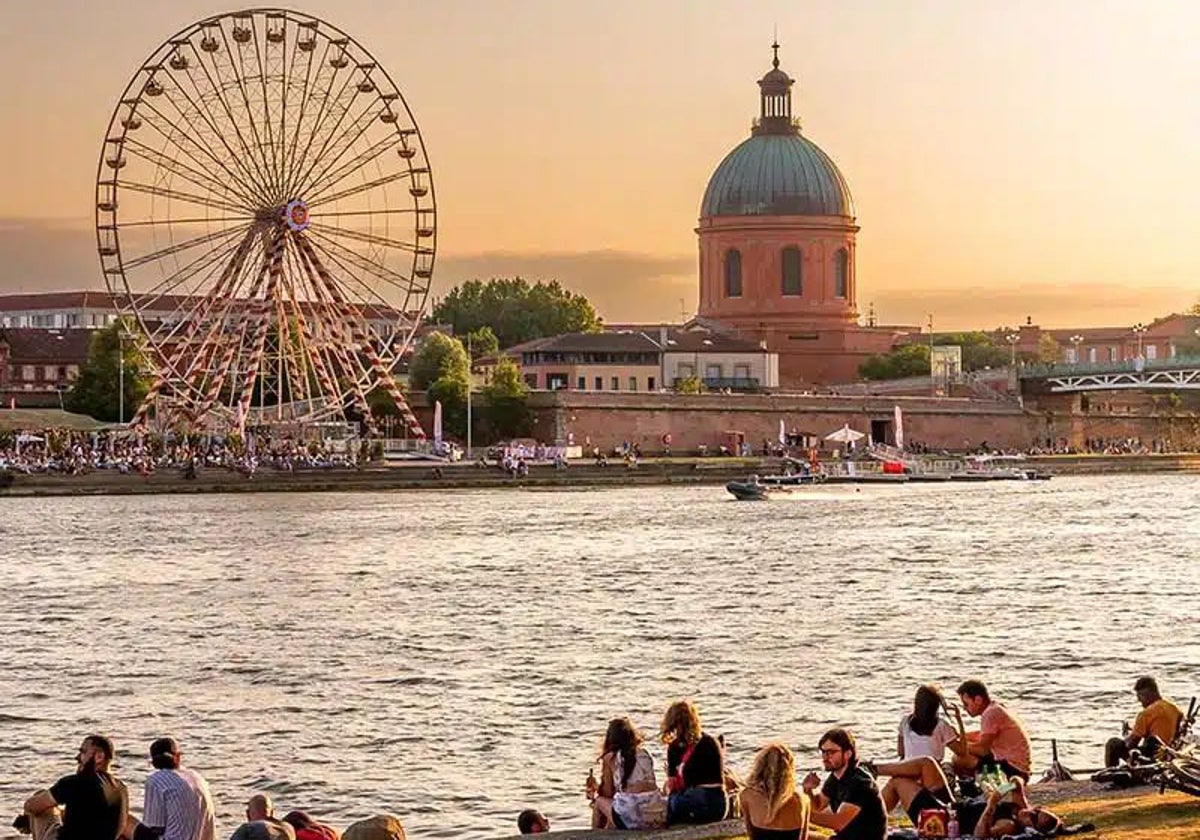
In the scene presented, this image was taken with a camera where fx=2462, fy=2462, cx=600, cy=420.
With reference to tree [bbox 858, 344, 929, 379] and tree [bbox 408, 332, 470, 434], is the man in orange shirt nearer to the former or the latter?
tree [bbox 408, 332, 470, 434]

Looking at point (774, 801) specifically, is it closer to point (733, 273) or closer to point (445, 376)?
point (445, 376)

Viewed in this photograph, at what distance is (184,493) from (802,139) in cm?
6621

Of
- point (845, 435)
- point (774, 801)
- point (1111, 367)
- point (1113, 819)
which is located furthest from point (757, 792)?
point (1111, 367)

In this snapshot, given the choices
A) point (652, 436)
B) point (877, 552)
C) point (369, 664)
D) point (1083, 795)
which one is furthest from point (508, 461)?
point (1083, 795)

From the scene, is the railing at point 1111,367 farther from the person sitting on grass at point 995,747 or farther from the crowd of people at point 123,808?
the crowd of people at point 123,808

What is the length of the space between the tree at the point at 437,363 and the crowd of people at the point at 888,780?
94492mm

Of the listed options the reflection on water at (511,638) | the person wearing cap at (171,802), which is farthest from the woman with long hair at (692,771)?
the reflection on water at (511,638)

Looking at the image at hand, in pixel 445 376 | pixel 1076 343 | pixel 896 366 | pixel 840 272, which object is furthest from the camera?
pixel 1076 343

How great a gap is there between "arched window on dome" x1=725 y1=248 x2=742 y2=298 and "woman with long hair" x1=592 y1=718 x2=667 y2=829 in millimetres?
125033

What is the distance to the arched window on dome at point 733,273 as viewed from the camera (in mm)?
142125

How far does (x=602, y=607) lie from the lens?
43.9 m

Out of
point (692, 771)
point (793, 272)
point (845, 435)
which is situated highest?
point (793, 272)

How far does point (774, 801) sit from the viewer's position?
1443cm

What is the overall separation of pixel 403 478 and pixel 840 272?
57.8 metres
